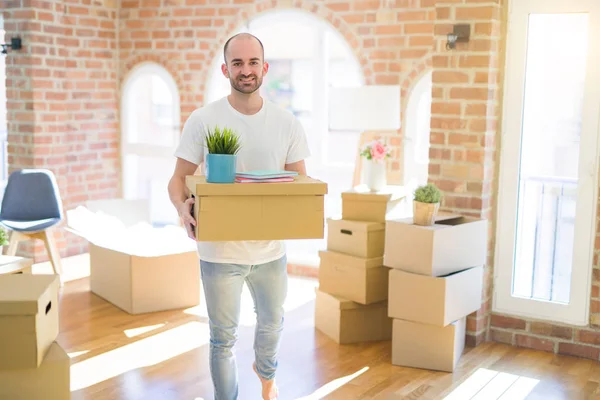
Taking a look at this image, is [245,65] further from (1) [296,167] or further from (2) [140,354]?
(2) [140,354]

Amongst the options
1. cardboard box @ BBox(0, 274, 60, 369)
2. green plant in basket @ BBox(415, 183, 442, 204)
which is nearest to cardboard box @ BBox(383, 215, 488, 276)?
green plant in basket @ BBox(415, 183, 442, 204)

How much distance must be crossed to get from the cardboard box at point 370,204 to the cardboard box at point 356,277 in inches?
9.6

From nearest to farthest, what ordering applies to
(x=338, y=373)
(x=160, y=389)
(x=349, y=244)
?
(x=160, y=389)
(x=338, y=373)
(x=349, y=244)

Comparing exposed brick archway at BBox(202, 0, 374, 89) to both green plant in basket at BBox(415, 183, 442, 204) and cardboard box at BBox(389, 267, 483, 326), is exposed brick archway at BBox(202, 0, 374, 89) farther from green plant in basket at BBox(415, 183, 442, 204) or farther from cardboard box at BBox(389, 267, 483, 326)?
cardboard box at BBox(389, 267, 483, 326)

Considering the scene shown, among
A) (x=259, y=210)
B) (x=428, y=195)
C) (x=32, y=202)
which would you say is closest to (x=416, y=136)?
(x=428, y=195)

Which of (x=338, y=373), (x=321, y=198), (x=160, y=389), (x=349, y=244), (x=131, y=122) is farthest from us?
(x=131, y=122)

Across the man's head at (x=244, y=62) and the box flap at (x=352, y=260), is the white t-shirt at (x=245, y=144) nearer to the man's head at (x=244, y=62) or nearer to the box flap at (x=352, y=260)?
the man's head at (x=244, y=62)

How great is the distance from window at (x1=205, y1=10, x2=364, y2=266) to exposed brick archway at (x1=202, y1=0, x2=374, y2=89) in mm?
38

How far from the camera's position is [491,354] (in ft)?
14.2

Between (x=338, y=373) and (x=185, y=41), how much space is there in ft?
11.8

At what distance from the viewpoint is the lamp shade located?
472 centimetres

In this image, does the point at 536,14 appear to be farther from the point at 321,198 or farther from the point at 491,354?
the point at 321,198

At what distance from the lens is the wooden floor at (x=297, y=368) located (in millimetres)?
3740

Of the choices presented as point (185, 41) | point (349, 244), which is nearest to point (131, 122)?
Result: point (185, 41)
